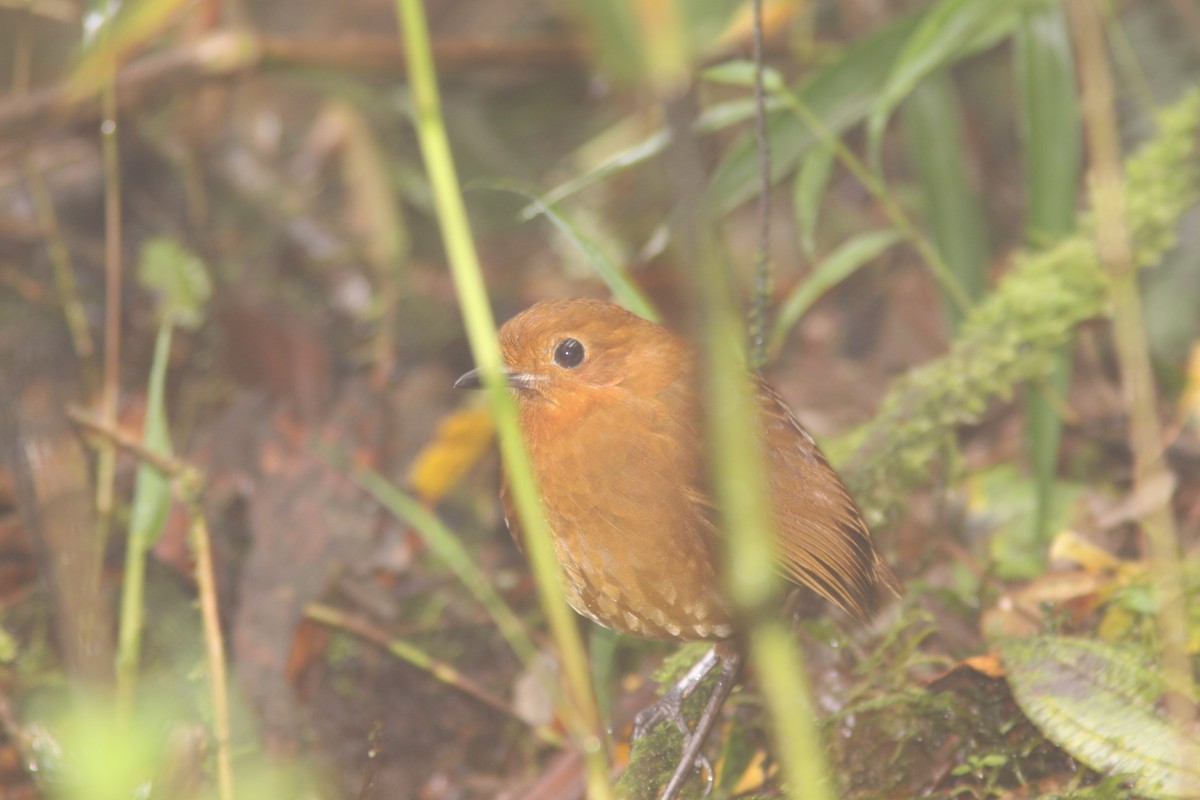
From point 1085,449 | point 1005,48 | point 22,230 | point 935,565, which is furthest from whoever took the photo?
point 1005,48

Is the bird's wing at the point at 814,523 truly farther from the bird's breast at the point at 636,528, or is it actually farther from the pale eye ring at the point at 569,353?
the pale eye ring at the point at 569,353

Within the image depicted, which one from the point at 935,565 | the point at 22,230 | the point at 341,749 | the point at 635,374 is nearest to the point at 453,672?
the point at 341,749

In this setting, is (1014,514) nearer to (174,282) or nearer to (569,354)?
(569,354)

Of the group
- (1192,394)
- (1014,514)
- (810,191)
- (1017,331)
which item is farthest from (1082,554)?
(810,191)

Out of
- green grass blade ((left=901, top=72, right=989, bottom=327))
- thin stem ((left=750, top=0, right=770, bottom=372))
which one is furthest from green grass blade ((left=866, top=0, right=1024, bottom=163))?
thin stem ((left=750, top=0, right=770, bottom=372))

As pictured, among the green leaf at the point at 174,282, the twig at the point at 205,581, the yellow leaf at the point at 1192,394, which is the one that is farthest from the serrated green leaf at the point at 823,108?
the green leaf at the point at 174,282

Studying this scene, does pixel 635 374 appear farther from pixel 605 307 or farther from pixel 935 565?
pixel 935 565
